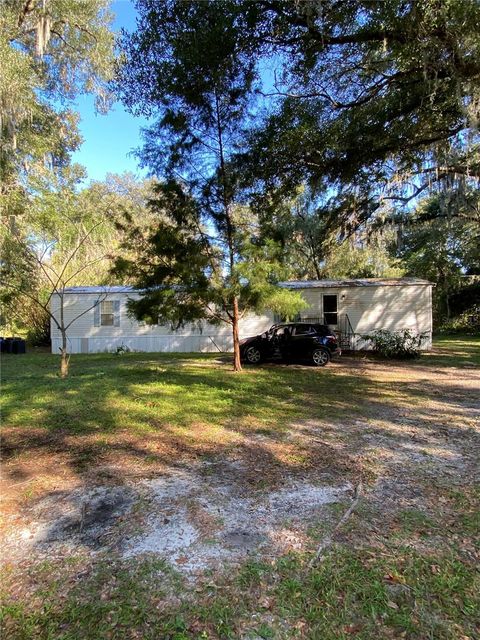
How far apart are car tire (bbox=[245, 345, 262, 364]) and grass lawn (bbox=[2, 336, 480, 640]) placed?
6505mm

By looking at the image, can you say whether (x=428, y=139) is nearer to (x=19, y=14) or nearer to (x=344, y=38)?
(x=344, y=38)

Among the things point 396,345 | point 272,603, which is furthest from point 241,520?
point 396,345

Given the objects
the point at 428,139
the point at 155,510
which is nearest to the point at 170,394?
the point at 155,510

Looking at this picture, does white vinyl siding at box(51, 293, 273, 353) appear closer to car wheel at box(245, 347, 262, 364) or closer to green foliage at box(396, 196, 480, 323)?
car wheel at box(245, 347, 262, 364)

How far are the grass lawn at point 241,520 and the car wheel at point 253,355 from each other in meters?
6.50

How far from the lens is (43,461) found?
13.4 ft

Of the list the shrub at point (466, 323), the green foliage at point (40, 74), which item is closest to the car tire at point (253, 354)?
the green foliage at point (40, 74)

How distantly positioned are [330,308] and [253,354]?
5.42 metres

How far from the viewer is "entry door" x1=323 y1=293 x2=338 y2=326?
16.8 m

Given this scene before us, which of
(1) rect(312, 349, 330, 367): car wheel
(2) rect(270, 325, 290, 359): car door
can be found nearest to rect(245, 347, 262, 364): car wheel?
(2) rect(270, 325, 290, 359): car door

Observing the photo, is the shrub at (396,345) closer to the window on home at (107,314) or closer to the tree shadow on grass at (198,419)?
the tree shadow on grass at (198,419)

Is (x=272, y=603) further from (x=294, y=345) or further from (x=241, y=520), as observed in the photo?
(x=294, y=345)

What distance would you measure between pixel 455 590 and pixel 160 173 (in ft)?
30.8

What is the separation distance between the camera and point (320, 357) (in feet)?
40.9
